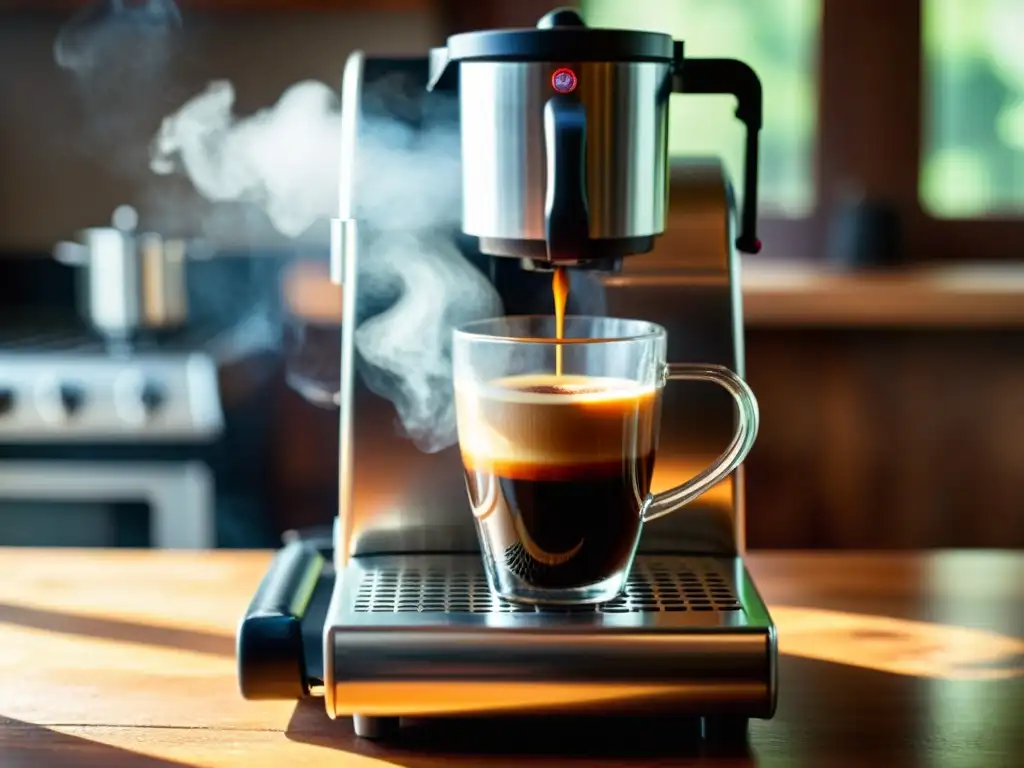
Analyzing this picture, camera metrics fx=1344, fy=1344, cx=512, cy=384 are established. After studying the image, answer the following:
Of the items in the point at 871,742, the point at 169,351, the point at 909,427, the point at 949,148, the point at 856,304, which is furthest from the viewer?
→ the point at 949,148

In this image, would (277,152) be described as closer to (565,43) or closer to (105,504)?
(565,43)

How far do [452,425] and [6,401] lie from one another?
1.45 metres

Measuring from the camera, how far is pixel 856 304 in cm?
243

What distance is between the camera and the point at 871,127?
110 inches

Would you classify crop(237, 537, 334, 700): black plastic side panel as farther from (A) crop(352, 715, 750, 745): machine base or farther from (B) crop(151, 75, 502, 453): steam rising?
(B) crop(151, 75, 502, 453): steam rising

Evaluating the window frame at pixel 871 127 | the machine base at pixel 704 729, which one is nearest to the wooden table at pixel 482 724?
the machine base at pixel 704 729

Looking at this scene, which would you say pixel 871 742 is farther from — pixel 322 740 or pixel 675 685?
pixel 322 740

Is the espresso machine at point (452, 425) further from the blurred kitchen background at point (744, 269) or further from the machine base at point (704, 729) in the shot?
the blurred kitchen background at point (744, 269)

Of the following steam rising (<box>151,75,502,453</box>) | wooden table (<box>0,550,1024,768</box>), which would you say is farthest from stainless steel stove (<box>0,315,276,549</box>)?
steam rising (<box>151,75,502,453</box>)

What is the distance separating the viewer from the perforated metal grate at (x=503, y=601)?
0.86m

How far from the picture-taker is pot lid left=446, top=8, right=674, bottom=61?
0.84 metres

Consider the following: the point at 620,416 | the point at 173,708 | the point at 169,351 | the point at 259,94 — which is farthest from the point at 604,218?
the point at 259,94

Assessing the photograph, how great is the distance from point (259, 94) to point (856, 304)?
1.34m

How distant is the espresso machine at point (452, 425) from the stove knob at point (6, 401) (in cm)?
129
